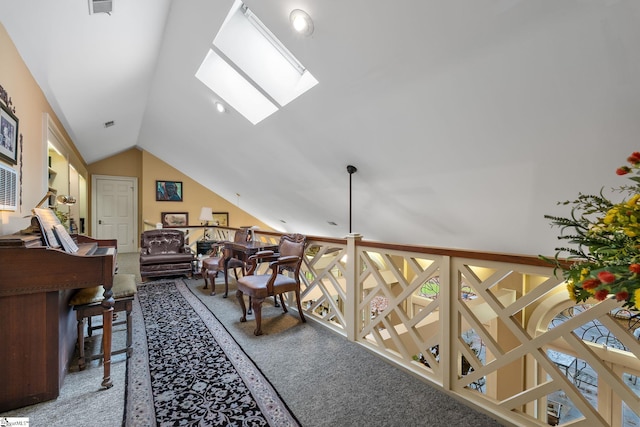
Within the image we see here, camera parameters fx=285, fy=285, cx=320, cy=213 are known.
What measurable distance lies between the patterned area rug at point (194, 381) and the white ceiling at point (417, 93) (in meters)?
2.44

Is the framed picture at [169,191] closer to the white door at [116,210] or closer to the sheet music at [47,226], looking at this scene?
the white door at [116,210]

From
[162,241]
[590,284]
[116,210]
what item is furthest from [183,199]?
[590,284]

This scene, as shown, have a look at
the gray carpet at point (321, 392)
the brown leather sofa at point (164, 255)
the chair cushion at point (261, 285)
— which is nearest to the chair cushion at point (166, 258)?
the brown leather sofa at point (164, 255)

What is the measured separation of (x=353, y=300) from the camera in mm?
2545

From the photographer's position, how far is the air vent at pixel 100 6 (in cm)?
214

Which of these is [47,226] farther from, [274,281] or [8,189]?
[274,281]

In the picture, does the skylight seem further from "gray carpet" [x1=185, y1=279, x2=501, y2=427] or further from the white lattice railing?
"gray carpet" [x1=185, y1=279, x2=501, y2=427]

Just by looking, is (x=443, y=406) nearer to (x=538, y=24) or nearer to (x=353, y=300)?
(x=353, y=300)

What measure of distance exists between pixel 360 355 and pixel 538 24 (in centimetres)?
247

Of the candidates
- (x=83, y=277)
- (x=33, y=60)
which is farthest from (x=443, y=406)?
(x=33, y=60)

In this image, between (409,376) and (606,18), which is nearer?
(606,18)

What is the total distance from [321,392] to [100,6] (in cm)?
323

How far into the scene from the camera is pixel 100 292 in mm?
2064

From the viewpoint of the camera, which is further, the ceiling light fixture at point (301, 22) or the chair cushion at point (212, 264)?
A: the chair cushion at point (212, 264)
